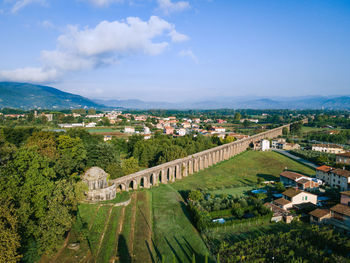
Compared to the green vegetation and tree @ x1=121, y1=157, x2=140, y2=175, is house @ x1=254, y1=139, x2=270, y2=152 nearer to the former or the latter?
tree @ x1=121, y1=157, x2=140, y2=175

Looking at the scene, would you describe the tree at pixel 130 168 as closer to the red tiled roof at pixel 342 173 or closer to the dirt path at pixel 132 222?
the dirt path at pixel 132 222

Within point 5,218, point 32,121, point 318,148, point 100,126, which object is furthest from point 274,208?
point 32,121

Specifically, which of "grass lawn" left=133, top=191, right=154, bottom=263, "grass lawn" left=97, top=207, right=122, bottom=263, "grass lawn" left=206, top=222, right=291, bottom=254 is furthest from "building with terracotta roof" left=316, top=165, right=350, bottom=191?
"grass lawn" left=97, top=207, right=122, bottom=263

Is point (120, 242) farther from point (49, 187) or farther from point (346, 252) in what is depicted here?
point (346, 252)

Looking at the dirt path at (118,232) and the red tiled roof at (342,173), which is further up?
the red tiled roof at (342,173)

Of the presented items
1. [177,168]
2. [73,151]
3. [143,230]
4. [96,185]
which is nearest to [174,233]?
[143,230]

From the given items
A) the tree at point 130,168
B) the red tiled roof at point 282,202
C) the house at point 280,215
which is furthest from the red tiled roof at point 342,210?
the tree at point 130,168

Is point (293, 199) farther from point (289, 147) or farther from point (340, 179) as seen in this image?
point (289, 147)
